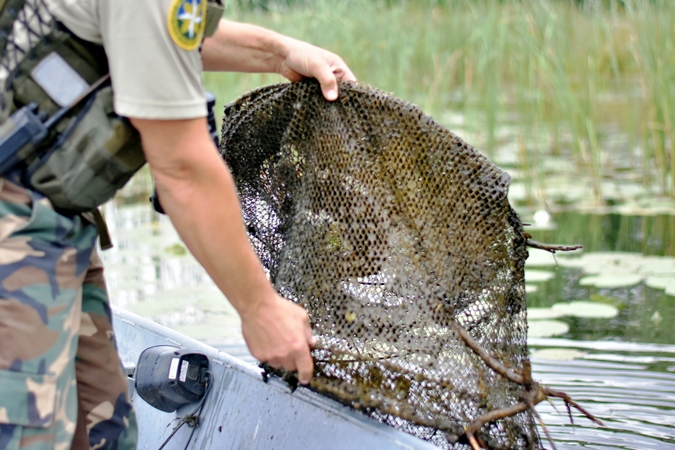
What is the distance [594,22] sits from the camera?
17.5 ft

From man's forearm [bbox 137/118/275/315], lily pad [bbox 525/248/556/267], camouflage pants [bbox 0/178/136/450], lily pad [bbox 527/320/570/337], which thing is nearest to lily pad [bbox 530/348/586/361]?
lily pad [bbox 527/320/570/337]

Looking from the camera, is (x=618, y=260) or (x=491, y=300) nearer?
(x=491, y=300)

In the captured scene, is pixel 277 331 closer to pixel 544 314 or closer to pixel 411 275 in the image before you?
pixel 411 275

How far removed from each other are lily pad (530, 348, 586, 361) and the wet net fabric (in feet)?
4.25

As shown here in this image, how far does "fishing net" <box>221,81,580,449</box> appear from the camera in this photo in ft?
5.03

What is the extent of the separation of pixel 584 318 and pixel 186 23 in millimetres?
2498

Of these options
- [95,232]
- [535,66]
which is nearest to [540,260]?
[535,66]

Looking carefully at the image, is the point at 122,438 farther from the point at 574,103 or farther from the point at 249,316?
the point at 574,103

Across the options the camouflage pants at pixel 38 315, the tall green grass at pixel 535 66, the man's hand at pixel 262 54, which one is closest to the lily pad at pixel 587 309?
the tall green grass at pixel 535 66

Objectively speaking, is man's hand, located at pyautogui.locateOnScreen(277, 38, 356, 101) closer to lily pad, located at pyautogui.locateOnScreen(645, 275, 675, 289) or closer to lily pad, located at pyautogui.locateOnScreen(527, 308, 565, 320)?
lily pad, located at pyautogui.locateOnScreen(527, 308, 565, 320)

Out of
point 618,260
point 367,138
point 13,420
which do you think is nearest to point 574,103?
point 618,260

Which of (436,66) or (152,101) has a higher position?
(436,66)

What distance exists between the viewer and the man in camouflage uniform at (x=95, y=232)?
3.76 feet

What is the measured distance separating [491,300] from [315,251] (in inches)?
14.2
